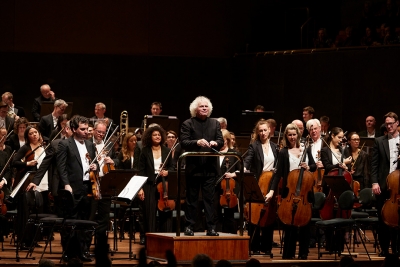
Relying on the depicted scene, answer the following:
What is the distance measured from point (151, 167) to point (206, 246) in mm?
1828

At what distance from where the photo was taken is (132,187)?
729cm

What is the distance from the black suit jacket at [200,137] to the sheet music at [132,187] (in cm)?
50

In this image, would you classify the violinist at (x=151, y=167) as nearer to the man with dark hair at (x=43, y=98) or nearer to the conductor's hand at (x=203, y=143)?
the conductor's hand at (x=203, y=143)

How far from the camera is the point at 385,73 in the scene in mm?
12227

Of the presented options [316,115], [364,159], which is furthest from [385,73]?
[364,159]

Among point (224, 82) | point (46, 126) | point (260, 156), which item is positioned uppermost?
point (224, 82)

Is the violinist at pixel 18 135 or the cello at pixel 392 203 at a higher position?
the violinist at pixel 18 135

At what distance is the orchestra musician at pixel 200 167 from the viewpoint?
Answer: 710cm

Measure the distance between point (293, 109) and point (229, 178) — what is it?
5.26m

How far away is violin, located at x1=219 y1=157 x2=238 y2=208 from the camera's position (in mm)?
8766

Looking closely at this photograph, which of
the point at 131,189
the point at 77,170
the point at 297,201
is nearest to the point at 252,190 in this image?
the point at 297,201

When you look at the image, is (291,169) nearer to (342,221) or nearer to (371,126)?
(342,221)

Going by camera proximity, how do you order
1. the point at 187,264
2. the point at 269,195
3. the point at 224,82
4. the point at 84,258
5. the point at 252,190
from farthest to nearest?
the point at 224,82, the point at 269,195, the point at 252,190, the point at 84,258, the point at 187,264

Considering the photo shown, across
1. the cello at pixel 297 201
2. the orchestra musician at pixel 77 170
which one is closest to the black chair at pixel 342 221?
the cello at pixel 297 201
